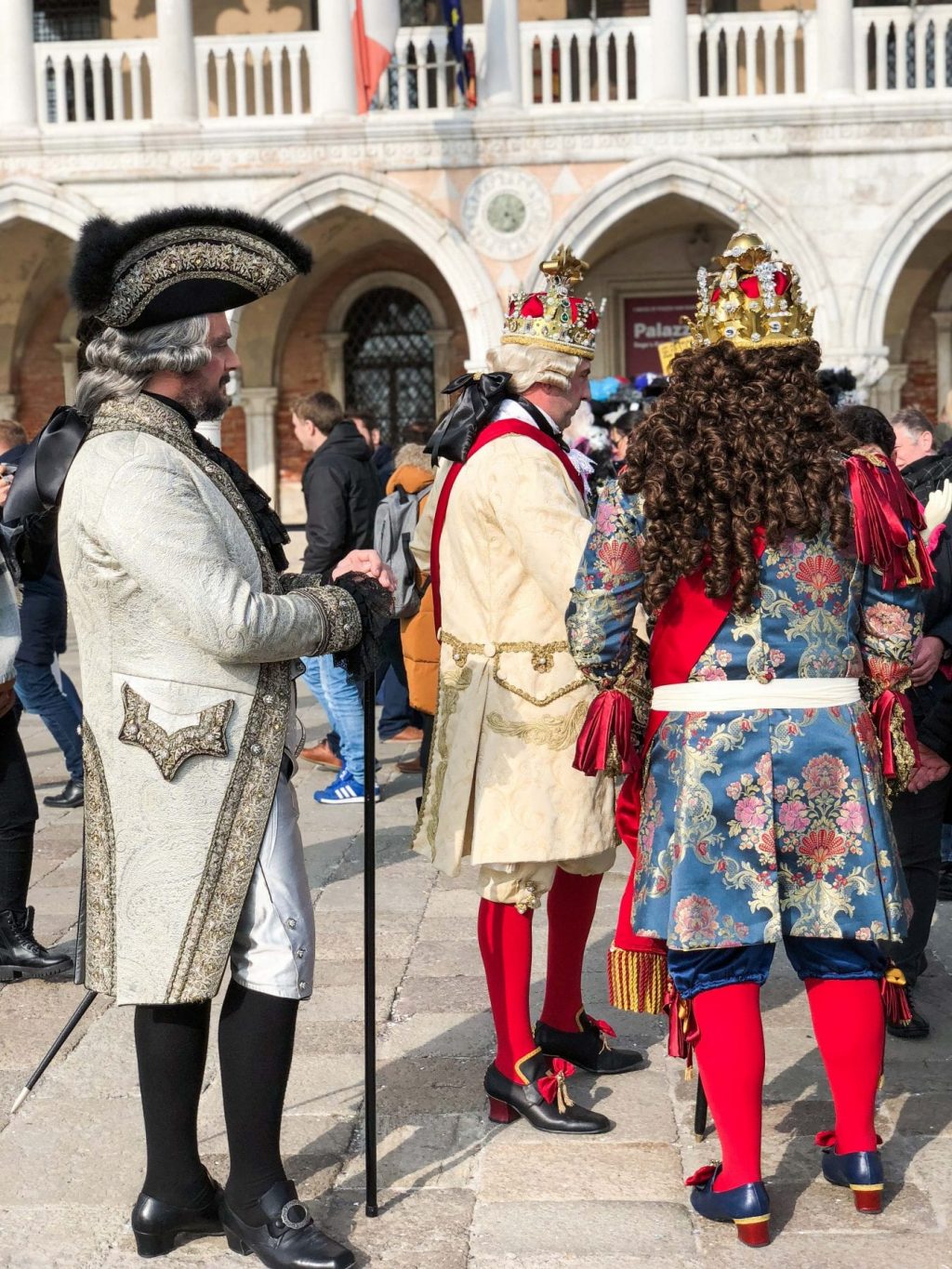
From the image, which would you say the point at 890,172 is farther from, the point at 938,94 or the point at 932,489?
the point at 932,489

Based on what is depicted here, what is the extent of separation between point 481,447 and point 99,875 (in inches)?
50.3

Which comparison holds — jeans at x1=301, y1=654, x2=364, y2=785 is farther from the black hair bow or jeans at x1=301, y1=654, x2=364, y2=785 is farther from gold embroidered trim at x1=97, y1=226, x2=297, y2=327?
gold embroidered trim at x1=97, y1=226, x2=297, y2=327

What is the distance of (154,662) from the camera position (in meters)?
2.65

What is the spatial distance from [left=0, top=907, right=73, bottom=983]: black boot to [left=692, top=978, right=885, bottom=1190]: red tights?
2.40 metres

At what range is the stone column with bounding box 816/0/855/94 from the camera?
1444 cm

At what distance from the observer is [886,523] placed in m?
2.83

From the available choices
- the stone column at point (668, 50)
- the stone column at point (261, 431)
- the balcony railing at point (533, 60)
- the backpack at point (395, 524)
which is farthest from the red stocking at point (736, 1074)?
the stone column at point (261, 431)

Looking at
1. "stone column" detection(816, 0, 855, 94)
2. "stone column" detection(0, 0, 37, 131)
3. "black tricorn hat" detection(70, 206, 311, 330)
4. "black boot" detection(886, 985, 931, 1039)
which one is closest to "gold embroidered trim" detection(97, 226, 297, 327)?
"black tricorn hat" detection(70, 206, 311, 330)

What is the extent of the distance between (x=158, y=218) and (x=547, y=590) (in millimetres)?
1112

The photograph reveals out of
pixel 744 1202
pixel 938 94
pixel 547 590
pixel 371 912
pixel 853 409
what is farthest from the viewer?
pixel 938 94

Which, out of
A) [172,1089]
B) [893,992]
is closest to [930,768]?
[893,992]

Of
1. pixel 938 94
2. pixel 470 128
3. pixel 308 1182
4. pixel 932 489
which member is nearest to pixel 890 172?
pixel 938 94

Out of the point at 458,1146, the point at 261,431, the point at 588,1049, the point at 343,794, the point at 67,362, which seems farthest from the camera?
the point at 67,362

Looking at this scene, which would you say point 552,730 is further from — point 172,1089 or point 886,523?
point 172,1089
